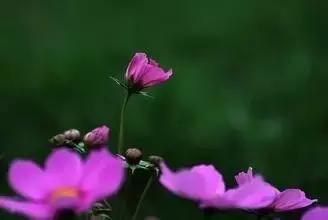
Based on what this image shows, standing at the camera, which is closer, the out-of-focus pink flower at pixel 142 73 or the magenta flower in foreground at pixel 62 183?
the magenta flower in foreground at pixel 62 183

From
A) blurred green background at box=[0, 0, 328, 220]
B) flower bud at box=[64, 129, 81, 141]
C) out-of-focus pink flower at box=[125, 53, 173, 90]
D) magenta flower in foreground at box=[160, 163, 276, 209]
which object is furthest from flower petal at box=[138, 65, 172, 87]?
blurred green background at box=[0, 0, 328, 220]

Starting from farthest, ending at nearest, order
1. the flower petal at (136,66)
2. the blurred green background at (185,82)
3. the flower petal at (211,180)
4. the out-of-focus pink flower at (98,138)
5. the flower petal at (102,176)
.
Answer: the blurred green background at (185,82)
the flower petal at (136,66)
the out-of-focus pink flower at (98,138)
the flower petal at (211,180)
the flower petal at (102,176)

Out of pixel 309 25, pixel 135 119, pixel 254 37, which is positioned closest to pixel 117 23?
pixel 254 37

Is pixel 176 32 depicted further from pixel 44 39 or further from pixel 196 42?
pixel 44 39

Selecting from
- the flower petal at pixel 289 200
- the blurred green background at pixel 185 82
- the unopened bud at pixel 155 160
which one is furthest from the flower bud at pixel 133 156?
the blurred green background at pixel 185 82

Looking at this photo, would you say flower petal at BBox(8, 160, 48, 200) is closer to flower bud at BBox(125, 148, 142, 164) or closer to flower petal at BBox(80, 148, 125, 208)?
flower petal at BBox(80, 148, 125, 208)

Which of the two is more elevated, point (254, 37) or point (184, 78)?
point (254, 37)

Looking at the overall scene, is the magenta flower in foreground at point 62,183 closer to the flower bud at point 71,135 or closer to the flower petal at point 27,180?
the flower petal at point 27,180
